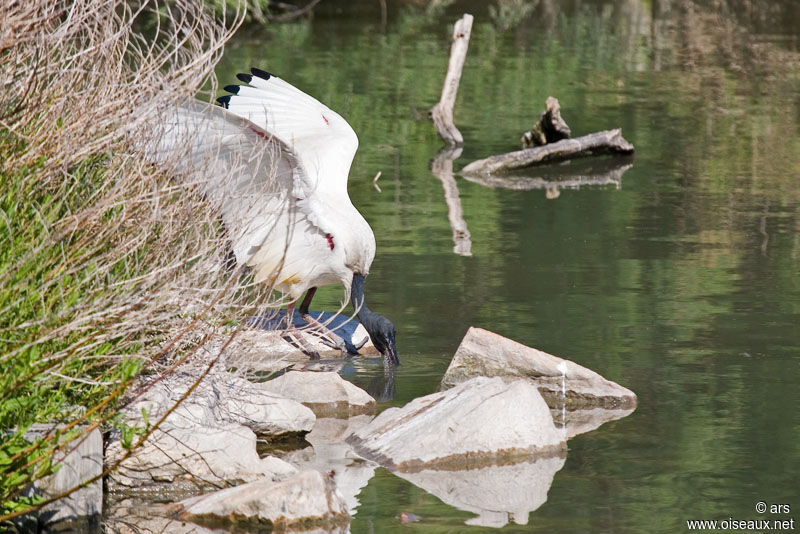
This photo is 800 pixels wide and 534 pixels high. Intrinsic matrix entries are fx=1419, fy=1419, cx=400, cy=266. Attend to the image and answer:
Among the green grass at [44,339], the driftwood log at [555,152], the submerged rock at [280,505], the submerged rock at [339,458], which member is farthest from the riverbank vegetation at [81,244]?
the driftwood log at [555,152]

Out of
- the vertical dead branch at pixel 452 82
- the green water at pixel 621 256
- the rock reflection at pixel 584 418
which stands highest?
the vertical dead branch at pixel 452 82

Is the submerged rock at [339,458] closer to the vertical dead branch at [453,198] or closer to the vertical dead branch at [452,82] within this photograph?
the vertical dead branch at [453,198]

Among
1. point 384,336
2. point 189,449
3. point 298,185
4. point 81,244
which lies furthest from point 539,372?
point 81,244

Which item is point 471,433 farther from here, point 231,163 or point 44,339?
point 44,339

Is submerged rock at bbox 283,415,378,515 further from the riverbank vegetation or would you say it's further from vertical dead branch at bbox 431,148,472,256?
vertical dead branch at bbox 431,148,472,256

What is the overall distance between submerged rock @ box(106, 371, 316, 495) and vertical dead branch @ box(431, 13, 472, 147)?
10.5 meters

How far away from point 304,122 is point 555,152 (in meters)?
7.20

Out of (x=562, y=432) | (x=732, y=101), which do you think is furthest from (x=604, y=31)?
(x=562, y=432)

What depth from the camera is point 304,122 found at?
9789 mm

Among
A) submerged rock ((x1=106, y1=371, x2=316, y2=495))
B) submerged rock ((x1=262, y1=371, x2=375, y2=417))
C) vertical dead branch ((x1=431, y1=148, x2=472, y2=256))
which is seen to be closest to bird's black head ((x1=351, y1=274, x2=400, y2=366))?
submerged rock ((x1=262, y1=371, x2=375, y2=417))

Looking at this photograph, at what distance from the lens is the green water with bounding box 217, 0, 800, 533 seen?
711 cm

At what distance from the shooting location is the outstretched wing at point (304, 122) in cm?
952

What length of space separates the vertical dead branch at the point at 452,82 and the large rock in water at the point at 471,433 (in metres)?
10.2

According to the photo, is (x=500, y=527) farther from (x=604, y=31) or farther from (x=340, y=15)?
(x=340, y=15)
